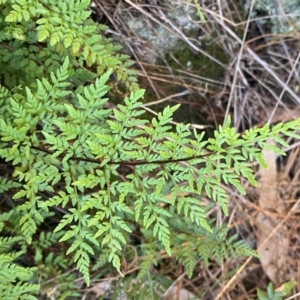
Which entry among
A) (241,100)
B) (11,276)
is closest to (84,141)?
(11,276)

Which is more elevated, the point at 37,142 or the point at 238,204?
the point at 37,142

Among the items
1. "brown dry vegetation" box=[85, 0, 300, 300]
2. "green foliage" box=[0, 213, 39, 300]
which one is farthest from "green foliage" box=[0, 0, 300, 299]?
"brown dry vegetation" box=[85, 0, 300, 300]

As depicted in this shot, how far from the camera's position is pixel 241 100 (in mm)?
2352

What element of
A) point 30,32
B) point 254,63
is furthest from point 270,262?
point 30,32

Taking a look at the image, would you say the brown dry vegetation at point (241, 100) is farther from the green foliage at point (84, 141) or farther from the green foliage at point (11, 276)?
the green foliage at point (11, 276)

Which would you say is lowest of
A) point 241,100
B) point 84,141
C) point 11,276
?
point 11,276

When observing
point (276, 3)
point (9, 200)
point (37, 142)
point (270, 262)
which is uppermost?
point (276, 3)

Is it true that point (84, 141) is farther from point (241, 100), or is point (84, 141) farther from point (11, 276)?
point (241, 100)

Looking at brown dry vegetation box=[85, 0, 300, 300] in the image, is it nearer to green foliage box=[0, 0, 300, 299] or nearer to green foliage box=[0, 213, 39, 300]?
green foliage box=[0, 0, 300, 299]

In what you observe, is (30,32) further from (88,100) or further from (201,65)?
(201,65)

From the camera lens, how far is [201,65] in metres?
2.27

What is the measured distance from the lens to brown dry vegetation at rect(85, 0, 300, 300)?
2182 millimetres

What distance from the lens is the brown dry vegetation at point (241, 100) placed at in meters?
2.18

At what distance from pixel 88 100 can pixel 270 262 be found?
143 centimetres
